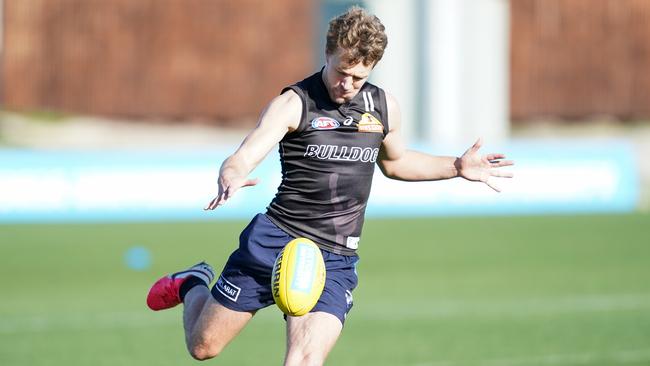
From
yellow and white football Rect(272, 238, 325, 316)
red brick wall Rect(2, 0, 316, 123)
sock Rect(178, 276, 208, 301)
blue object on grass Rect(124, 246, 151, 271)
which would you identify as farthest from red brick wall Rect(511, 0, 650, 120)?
yellow and white football Rect(272, 238, 325, 316)

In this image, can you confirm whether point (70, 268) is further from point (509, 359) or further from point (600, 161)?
point (600, 161)

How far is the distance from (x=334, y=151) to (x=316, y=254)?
0.64 meters

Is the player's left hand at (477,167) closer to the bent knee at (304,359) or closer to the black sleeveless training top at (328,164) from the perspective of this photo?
the black sleeveless training top at (328,164)

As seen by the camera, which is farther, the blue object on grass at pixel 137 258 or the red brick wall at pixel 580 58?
the red brick wall at pixel 580 58

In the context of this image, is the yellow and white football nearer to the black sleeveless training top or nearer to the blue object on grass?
the black sleeveless training top

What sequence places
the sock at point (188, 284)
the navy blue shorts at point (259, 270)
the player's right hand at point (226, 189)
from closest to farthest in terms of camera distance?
the player's right hand at point (226, 189) < the navy blue shorts at point (259, 270) < the sock at point (188, 284)

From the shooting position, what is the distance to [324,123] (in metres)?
6.92

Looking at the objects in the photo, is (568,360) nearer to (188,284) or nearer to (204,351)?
(188,284)

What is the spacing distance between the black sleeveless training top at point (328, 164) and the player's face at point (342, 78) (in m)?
0.09

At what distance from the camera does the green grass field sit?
10.4 meters

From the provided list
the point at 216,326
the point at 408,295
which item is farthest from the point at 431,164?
the point at 408,295

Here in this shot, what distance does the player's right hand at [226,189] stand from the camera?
19.9ft

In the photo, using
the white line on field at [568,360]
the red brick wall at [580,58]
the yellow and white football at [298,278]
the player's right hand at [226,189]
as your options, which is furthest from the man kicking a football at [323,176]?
the red brick wall at [580,58]

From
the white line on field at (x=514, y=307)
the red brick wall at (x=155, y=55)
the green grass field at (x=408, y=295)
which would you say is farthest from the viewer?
the red brick wall at (x=155, y=55)
